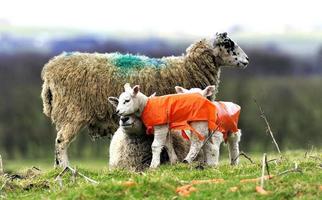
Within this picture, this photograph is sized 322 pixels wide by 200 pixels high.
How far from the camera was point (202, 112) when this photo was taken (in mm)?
Answer: 12758

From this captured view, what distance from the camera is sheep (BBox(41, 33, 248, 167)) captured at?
1579 centimetres

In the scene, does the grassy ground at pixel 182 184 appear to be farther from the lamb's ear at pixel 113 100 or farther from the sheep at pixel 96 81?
the sheep at pixel 96 81

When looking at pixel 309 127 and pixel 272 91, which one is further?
pixel 272 91

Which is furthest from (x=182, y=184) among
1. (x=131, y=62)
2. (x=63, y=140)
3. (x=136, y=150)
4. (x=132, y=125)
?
(x=131, y=62)

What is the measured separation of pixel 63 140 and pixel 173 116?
3.43 meters

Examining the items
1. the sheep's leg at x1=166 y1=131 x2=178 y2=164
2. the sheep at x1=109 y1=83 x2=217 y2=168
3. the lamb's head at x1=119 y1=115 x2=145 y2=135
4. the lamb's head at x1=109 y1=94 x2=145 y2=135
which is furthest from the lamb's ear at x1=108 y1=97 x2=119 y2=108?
the sheep's leg at x1=166 y1=131 x2=178 y2=164

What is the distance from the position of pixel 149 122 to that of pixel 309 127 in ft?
366

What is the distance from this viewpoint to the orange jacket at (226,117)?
43.8 feet

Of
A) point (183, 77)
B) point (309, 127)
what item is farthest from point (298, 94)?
point (183, 77)

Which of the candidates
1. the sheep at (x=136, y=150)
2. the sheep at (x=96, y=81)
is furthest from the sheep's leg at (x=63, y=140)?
the sheep at (x=136, y=150)

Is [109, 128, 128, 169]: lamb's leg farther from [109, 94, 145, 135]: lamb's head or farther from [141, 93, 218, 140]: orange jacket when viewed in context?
[141, 93, 218, 140]: orange jacket

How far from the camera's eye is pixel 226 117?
13.4 m

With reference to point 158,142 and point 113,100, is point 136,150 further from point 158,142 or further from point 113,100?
point 113,100

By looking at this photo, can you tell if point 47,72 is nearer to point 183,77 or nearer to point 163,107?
point 183,77
